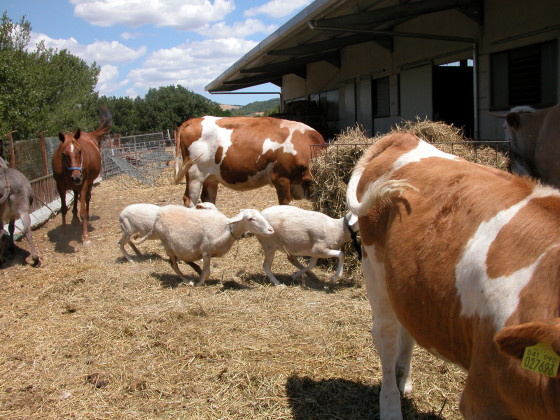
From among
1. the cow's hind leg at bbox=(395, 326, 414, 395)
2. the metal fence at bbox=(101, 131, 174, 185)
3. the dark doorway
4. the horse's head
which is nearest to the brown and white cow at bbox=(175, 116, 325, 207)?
the horse's head

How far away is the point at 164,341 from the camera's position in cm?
452

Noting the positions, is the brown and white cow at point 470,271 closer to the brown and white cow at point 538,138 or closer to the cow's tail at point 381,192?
the cow's tail at point 381,192

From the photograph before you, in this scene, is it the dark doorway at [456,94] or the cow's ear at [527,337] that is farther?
the dark doorway at [456,94]

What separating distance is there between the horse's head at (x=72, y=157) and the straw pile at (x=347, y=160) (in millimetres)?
4505

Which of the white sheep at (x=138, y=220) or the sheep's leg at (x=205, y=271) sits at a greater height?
the white sheep at (x=138, y=220)

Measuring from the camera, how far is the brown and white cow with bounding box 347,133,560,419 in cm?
167

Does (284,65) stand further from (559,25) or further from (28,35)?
(559,25)

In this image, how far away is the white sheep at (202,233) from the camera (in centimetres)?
617

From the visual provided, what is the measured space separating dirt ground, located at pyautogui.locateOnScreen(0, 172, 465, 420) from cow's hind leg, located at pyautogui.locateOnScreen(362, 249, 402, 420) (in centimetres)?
21

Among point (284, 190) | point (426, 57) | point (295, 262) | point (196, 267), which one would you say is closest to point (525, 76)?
point (426, 57)

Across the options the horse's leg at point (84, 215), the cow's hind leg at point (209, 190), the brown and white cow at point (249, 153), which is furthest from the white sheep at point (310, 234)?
the horse's leg at point (84, 215)

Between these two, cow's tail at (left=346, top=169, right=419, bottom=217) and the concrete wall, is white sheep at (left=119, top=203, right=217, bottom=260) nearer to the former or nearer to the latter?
cow's tail at (left=346, top=169, right=419, bottom=217)

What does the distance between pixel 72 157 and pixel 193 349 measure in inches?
234

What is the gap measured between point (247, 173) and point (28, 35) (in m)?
16.8
